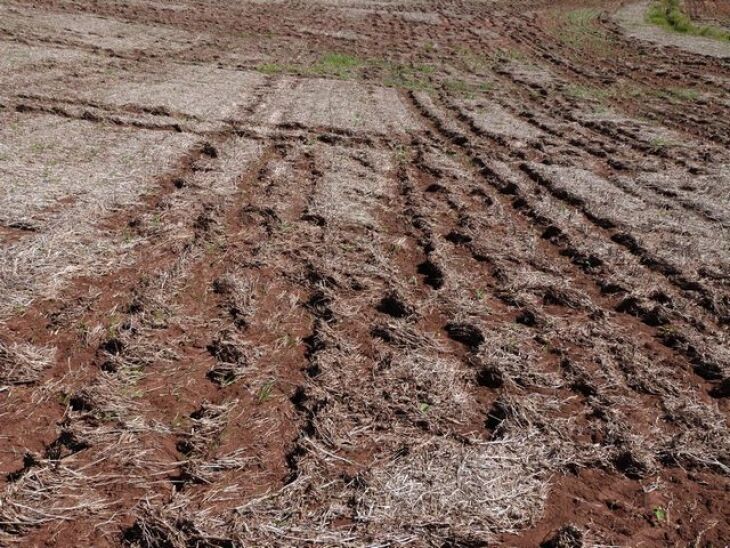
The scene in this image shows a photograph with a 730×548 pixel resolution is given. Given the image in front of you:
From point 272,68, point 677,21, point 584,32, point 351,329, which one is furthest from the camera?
point 677,21

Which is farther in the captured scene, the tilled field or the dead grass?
the dead grass

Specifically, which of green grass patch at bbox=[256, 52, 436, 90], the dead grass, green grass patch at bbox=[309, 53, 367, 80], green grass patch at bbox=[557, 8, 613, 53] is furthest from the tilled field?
green grass patch at bbox=[557, 8, 613, 53]

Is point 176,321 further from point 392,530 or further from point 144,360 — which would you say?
point 392,530

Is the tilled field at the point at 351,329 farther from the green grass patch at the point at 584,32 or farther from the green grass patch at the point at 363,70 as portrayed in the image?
the green grass patch at the point at 584,32

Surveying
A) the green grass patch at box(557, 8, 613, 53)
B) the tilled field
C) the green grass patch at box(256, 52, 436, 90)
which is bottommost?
the tilled field

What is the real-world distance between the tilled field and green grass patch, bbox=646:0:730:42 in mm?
21756

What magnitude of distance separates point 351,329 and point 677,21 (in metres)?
36.3

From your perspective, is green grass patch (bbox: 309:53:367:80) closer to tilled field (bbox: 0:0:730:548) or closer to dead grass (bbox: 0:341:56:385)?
tilled field (bbox: 0:0:730:548)

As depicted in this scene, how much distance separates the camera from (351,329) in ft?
17.3

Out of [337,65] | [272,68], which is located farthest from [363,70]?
[272,68]

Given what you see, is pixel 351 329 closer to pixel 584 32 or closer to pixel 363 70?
pixel 363 70

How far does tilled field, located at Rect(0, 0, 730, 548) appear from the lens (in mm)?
Answer: 3516

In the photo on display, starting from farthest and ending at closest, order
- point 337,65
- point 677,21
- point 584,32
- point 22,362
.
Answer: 1. point 677,21
2. point 584,32
3. point 337,65
4. point 22,362

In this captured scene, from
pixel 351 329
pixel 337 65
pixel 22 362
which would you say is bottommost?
pixel 351 329
